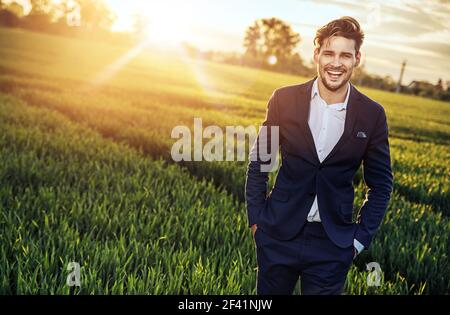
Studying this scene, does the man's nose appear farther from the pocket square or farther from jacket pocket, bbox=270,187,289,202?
jacket pocket, bbox=270,187,289,202

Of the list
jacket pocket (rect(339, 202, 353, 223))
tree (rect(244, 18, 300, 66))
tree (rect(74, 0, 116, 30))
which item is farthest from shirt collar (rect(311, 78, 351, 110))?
tree (rect(74, 0, 116, 30))

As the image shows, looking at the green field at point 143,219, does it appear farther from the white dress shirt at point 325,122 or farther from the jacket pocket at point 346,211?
the white dress shirt at point 325,122

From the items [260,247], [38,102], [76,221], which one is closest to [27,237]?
[76,221]

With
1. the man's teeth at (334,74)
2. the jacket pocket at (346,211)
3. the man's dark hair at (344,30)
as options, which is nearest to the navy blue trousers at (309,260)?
the jacket pocket at (346,211)

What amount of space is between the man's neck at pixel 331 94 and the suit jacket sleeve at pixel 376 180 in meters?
0.18

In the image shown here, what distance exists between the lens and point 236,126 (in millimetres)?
9609

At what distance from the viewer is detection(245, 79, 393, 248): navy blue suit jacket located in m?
2.01

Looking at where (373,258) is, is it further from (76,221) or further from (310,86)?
(76,221)

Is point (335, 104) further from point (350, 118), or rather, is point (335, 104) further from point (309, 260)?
point (309, 260)

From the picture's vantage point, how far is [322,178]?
2.01m

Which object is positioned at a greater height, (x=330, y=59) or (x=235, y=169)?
(x=330, y=59)

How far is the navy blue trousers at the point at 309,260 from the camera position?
6.68 ft

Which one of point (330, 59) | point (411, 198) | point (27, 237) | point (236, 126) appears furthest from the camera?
point (236, 126)

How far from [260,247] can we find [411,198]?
3.98 m
